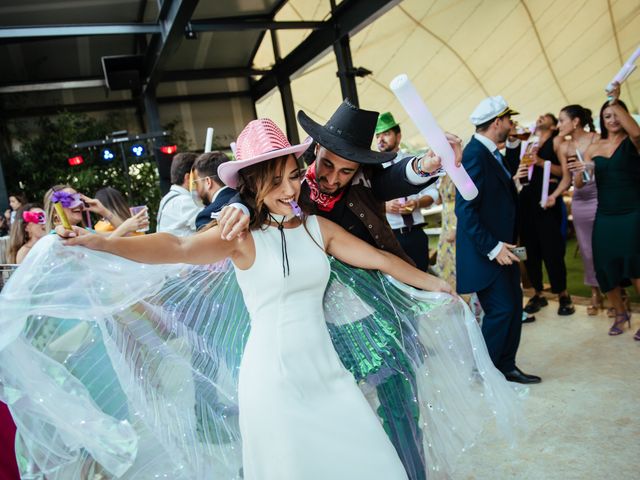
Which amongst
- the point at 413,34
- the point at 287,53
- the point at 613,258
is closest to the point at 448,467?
the point at 613,258

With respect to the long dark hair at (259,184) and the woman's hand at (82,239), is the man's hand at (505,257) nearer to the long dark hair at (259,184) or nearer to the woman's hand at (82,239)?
the long dark hair at (259,184)

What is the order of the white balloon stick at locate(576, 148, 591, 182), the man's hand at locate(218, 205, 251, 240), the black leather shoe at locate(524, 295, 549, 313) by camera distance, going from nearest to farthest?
the man's hand at locate(218, 205, 251, 240)
the white balloon stick at locate(576, 148, 591, 182)
the black leather shoe at locate(524, 295, 549, 313)

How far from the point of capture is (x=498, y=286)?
11.0 feet

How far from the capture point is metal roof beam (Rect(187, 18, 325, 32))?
663cm

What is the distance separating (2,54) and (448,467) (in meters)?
10.1

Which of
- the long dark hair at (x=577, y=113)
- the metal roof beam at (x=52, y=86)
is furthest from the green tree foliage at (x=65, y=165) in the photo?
the long dark hair at (x=577, y=113)

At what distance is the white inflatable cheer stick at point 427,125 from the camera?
1.48 m

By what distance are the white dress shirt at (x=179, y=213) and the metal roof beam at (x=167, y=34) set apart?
2.94 meters

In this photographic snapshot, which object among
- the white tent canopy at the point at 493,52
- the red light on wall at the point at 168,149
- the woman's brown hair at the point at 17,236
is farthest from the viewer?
the red light on wall at the point at 168,149

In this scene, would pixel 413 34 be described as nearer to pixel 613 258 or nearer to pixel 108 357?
pixel 613 258

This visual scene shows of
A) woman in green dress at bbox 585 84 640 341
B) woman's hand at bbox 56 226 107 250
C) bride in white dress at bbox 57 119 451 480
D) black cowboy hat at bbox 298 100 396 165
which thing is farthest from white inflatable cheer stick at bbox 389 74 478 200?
woman in green dress at bbox 585 84 640 341

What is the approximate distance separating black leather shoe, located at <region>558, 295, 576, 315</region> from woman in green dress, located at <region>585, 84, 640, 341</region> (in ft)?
2.13

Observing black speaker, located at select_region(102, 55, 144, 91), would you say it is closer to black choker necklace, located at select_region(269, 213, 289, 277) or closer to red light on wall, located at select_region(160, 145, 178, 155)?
red light on wall, located at select_region(160, 145, 178, 155)

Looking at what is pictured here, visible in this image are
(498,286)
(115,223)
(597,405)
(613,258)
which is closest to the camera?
(597,405)
